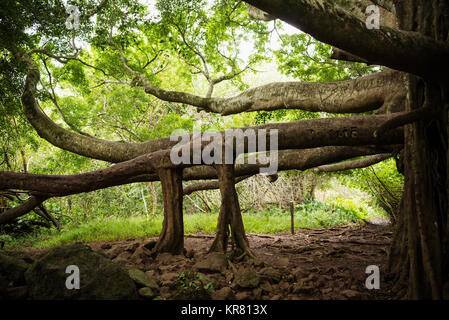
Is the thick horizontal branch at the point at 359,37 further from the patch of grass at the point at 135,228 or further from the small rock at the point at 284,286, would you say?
the patch of grass at the point at 135,228

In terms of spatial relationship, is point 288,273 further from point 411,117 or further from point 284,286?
point 411,117

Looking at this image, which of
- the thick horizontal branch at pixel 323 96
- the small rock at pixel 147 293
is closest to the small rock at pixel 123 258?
the small rock at pixel 147 293

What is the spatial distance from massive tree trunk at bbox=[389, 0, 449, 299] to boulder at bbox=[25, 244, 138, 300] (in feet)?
8.48

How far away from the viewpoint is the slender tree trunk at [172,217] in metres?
4.23

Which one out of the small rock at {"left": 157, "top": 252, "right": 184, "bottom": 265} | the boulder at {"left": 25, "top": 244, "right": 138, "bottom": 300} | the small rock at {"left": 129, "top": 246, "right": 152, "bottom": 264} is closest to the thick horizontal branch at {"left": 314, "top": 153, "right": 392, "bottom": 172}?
the small rock at {"left": 157, "top": 252, "right": 184, "bottom": 265}

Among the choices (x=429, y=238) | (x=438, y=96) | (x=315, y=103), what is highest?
(x=315, y=103)

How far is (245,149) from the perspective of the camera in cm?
400

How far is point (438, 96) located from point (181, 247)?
3.73 metres

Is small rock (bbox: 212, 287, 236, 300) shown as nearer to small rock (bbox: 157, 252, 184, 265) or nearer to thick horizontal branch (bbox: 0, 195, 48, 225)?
small rock (bbox: 157, 252, 184, 265)

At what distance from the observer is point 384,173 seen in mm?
8195

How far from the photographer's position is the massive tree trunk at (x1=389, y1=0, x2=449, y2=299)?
7.76ft

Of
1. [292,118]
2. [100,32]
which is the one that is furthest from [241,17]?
[100,32]

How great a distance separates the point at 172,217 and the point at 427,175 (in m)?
3.31
